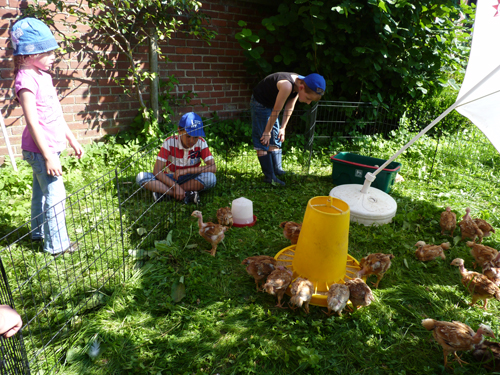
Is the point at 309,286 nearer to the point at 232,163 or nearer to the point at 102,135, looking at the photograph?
the point at 232,163

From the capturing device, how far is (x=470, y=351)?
2361 mm

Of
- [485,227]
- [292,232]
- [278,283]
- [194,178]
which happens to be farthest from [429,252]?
[194,178]

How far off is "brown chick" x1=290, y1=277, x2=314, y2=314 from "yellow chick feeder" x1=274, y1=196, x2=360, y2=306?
0.62 feet

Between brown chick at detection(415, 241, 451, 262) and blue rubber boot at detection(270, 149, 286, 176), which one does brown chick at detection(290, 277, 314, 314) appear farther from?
blue rubber boot at detection(270, 149, 286, 176)

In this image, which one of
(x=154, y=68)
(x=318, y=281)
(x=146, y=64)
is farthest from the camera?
(x=146, y=64)

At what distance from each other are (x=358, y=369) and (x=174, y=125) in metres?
4.96

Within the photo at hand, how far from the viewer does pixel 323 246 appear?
9.20 feet

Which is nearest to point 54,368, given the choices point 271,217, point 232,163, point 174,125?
point 271,217

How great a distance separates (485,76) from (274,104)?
2386 mm

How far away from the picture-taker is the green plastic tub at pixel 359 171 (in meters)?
4.78

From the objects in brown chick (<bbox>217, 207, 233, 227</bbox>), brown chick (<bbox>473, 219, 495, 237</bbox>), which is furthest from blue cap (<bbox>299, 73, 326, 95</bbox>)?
brown chick (<bbox>473, 219, 495, 237</bbox>)

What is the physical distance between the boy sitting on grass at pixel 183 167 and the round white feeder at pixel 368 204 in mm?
1675

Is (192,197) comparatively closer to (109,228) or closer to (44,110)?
(109,228)

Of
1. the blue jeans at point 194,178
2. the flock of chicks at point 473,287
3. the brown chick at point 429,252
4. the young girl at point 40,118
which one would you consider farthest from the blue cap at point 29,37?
the brown chick at point 429,252
